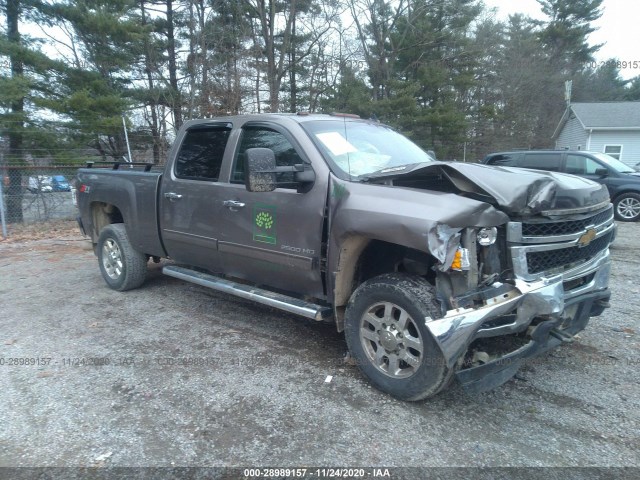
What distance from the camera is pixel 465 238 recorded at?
2.76 meters

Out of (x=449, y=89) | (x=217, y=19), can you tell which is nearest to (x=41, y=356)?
(x=217, y=19)

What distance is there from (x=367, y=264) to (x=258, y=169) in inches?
44.2

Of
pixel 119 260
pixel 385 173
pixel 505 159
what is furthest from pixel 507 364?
pixel 505 159

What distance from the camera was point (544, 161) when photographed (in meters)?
11.2

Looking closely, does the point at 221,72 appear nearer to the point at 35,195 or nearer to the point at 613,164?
the point at 35,195

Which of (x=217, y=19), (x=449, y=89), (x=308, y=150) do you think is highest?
(x=217, y=19)

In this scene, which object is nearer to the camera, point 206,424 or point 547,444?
point 547,444

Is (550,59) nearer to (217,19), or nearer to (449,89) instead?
(449,89)

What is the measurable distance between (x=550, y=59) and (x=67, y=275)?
38955mm

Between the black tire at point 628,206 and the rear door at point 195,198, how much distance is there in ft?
33.6

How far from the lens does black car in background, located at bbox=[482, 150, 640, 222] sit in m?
10.8

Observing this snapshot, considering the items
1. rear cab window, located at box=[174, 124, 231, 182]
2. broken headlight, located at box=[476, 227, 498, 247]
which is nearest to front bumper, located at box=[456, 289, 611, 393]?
broken headlight, located at box=[476, 227, 498, 247]

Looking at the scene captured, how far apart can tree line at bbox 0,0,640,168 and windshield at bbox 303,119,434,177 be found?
10.4m

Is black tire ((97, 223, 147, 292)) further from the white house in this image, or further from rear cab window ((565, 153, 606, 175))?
the white house
